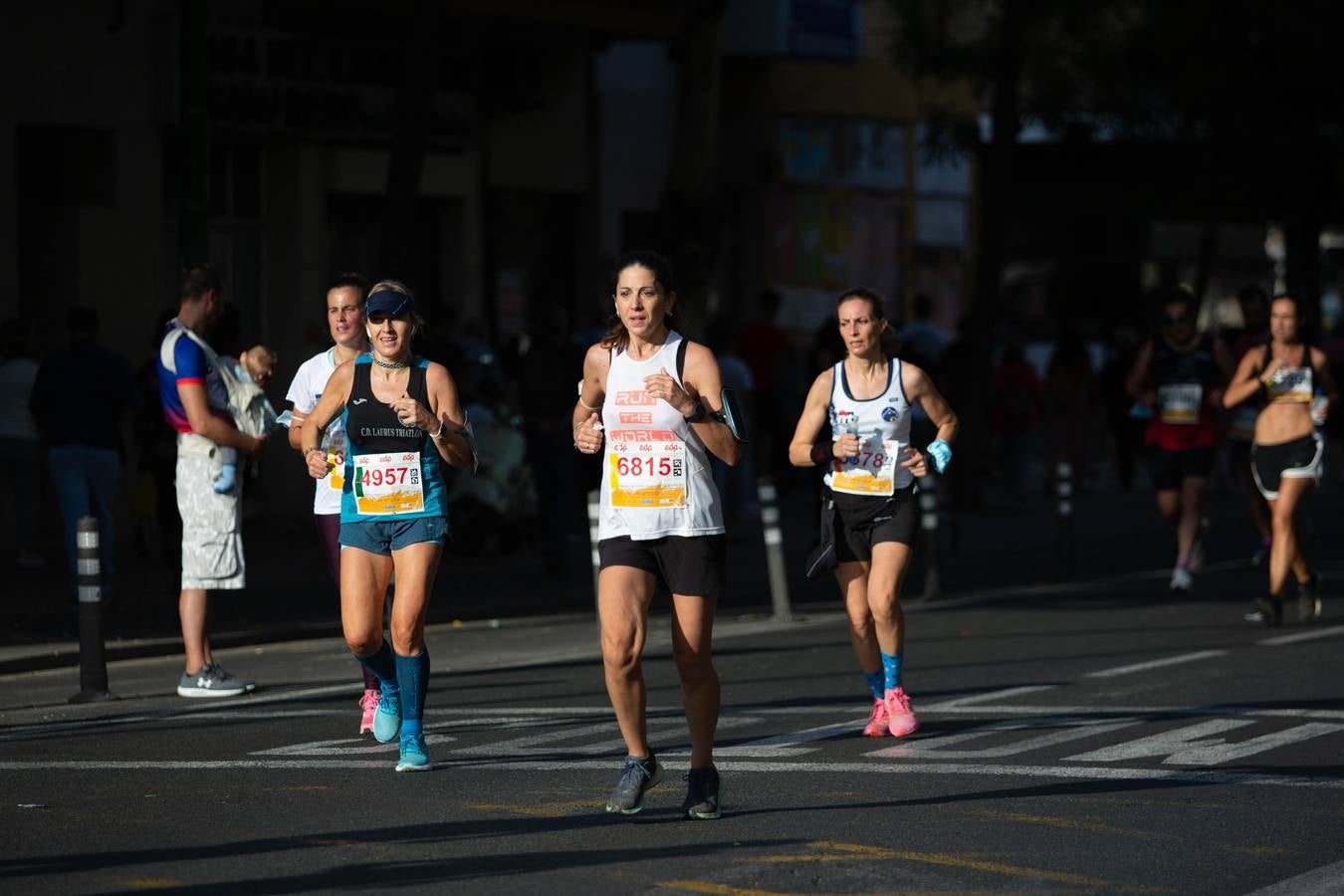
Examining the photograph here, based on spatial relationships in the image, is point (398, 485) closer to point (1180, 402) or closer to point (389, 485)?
point (389, 485)

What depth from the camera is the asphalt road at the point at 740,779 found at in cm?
723

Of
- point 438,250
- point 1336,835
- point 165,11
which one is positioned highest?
point 165,11

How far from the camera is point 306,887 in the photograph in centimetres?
693

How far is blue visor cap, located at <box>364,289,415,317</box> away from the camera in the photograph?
9000mm

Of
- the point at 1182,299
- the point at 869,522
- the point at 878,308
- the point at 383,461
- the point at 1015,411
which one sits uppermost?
the point at 1182,299

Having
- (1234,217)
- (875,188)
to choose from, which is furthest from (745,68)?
(1234,217)

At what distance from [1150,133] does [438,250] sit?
12.8 meters

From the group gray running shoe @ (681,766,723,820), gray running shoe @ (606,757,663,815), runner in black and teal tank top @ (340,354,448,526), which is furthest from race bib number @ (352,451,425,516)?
gray running shoe @ (681,766,723,820)

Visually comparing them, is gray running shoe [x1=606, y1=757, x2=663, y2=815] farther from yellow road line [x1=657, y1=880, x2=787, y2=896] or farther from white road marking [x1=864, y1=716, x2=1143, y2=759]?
white road marking [x1=864, y1=716, x2=1143, y2=759]

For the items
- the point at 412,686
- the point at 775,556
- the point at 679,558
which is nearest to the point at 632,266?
the point at 679,558

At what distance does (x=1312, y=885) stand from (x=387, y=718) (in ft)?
13.1

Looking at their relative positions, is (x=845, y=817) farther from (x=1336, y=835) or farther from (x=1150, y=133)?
(x=1150, y=133)

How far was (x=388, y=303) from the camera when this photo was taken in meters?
9.01

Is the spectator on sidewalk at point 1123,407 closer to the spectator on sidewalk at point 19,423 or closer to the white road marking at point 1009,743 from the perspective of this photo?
the spectator on sidewalk at point 19,423
